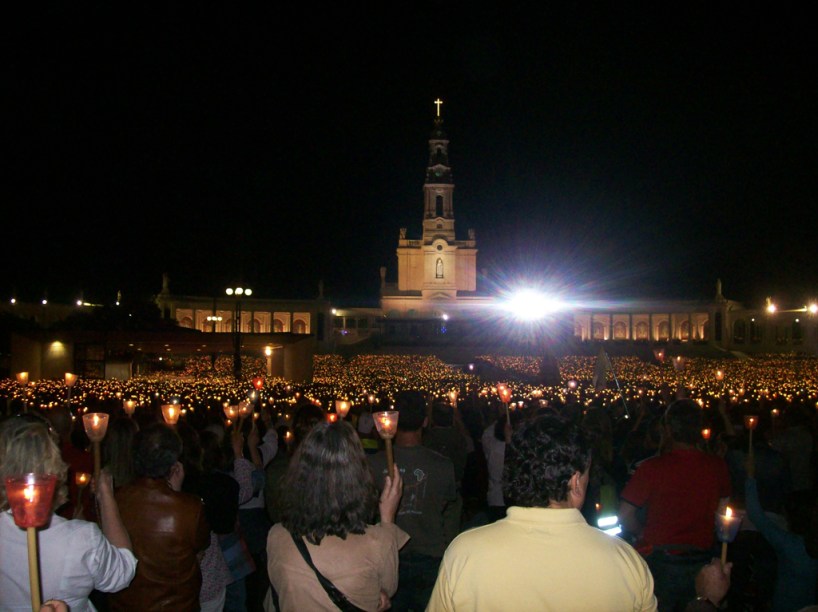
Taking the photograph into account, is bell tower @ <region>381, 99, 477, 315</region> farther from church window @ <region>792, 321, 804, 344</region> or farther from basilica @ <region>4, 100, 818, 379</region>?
church window @ <region>792, 321, 804, 344</region>

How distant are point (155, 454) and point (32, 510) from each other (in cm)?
173

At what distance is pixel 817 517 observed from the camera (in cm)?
438

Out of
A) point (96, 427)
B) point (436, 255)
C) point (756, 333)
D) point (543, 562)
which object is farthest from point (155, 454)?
point (756, 333)

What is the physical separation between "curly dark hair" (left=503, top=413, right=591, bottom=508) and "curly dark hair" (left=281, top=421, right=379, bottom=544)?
788 mm

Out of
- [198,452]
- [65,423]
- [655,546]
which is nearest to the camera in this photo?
[655,546]

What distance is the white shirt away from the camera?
11.3 feet

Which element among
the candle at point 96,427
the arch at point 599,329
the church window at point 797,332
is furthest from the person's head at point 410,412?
Result: the arch at point 599,329

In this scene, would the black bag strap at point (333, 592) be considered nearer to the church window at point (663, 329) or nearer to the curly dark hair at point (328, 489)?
the curly dark hair at point (328, 489)

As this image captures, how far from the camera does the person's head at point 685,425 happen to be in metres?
5.04

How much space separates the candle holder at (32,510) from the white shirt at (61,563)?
55cm

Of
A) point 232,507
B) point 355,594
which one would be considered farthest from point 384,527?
point 232,507

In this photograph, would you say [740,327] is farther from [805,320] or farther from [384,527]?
[384,527]

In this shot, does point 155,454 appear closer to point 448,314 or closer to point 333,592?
→ point 333,592

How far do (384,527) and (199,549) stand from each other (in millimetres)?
1362
